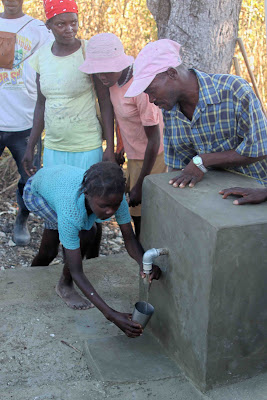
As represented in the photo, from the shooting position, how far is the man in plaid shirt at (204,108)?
8.14ft

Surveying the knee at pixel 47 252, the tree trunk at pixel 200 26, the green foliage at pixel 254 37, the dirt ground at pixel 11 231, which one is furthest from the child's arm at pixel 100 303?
the green foliage at pixel 254 37

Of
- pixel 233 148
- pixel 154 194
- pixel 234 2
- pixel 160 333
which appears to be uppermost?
pixel 234 2

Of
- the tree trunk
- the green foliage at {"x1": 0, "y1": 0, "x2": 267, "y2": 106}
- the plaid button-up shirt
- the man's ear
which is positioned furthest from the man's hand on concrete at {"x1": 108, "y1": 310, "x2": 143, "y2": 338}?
the green foliage at {"x1": 0, "y1": 0, "x2": 267, "y2": 106}

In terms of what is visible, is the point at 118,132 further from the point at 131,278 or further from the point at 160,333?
the point at 160,333

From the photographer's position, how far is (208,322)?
2.17m

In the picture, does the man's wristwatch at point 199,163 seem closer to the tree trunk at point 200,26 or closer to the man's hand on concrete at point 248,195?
the man's hand on concrete at point 248,195

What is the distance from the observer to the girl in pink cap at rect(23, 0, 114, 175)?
332cm

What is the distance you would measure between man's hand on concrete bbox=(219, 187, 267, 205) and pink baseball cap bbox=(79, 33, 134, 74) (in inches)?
49.1

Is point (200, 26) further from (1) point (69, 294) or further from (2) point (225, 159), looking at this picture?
(1) point (69, 294)

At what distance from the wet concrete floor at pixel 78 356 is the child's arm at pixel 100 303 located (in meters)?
0.19

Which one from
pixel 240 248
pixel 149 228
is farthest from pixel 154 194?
pixel 240 248

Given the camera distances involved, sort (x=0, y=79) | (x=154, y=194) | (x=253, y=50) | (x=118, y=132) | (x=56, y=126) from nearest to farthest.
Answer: (x=154, y=194) → (x=56, y=126) → (x=118, y=132) → (x=0, y=79) → (x=253, y=50)

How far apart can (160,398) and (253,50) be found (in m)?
6.34

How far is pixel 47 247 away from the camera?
3.53 meters
